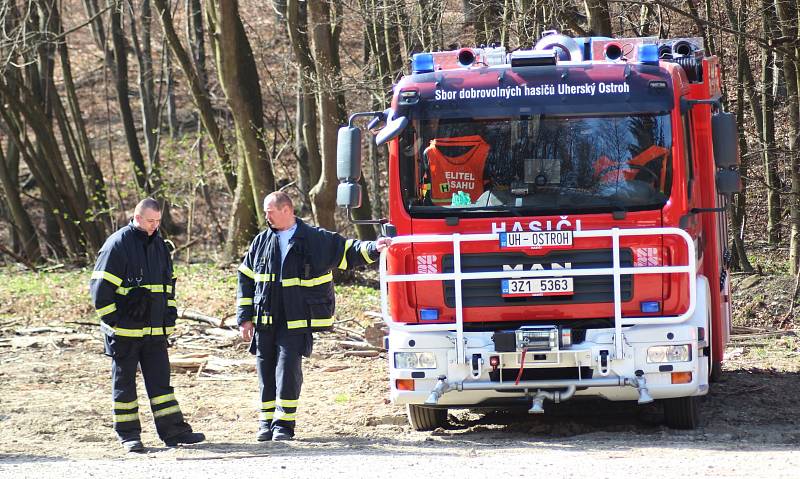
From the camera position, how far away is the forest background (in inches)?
653

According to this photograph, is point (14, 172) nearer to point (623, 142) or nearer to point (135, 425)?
point (135, 425)

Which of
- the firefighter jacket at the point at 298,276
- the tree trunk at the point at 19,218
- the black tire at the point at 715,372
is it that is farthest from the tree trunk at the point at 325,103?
the tree trunk at the point at 19,218

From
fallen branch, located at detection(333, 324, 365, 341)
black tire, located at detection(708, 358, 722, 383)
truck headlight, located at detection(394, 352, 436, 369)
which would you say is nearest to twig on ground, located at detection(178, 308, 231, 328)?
fallen branch, located at detection(333, 324, 365, 341)

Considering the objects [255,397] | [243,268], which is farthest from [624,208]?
[255,397]

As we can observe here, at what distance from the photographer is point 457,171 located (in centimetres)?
836

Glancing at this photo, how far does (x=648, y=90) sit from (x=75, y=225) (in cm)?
1973

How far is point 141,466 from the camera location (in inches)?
297

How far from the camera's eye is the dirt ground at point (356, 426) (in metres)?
7.34

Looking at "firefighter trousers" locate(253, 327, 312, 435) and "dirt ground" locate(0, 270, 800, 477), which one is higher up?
"firefighter trousers" locate(253, 327, 312, 435)

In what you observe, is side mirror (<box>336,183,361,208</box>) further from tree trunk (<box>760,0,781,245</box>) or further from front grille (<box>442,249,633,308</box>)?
tree trunk (<box>760,0,781,245</box>)

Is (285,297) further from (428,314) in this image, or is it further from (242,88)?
(242,88)

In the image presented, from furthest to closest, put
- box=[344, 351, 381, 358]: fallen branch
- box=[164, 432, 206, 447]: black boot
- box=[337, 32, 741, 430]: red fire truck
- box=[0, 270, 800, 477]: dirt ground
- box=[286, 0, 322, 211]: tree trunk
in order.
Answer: box=[286, 0, 322, 211]: tree trunk < box=[344, 351, 381, 358]: fallen branch < box=[164, 432, 206, 447]: black boot < box=[337, 32, 741, 430]: red fire truck < box=[0, 270, 800, 477]: dirt ground

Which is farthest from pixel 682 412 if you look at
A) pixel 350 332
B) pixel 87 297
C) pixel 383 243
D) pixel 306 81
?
pixel 87 297

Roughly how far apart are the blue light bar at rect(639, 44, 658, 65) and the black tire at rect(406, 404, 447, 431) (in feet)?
10.3
